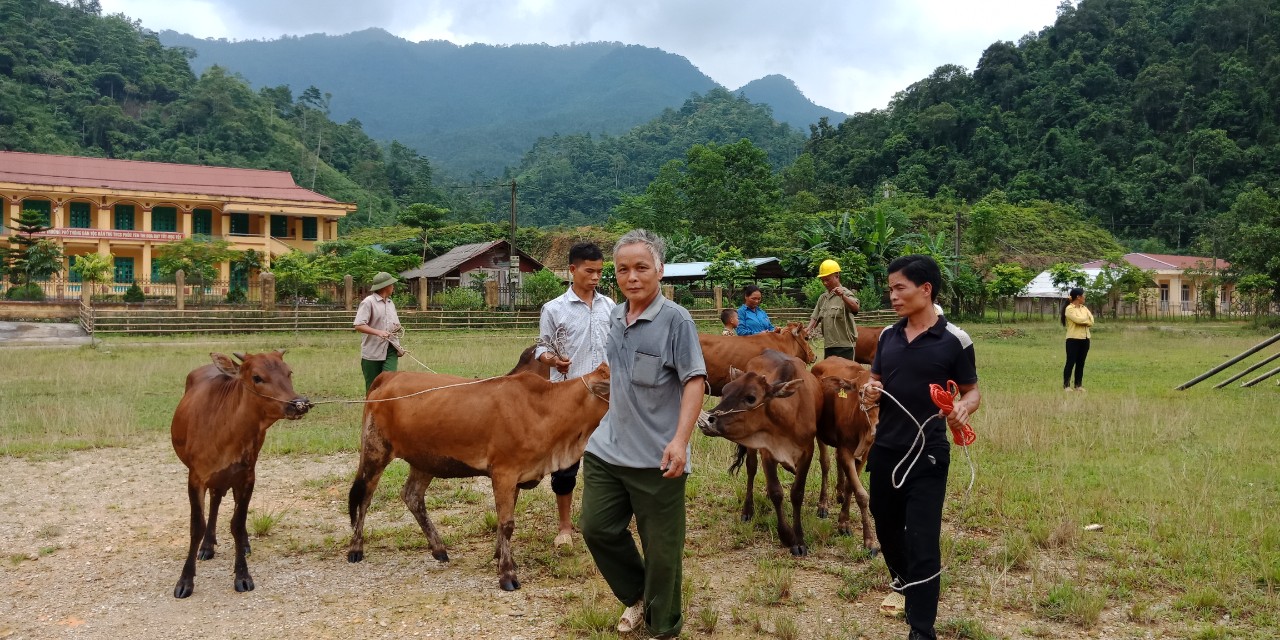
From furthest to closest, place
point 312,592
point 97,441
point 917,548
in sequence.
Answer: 1. point 97,441
2. point 312,592
3. point 917,548

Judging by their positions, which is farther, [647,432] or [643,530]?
[643,530]

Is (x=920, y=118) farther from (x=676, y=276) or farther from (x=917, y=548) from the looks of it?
(x=917, y=548)

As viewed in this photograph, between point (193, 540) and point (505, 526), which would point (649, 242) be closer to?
point (505, 526)

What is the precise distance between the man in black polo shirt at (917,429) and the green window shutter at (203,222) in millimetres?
46532

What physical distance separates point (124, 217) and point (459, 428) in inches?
1755

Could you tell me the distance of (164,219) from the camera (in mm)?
43562

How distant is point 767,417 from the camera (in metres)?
5.70

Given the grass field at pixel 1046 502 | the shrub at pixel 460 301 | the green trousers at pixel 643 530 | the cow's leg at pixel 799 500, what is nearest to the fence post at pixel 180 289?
the shrub at pixel 460 301

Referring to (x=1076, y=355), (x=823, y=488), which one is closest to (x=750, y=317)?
(x=823, y=488)

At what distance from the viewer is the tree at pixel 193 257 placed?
35406 mm

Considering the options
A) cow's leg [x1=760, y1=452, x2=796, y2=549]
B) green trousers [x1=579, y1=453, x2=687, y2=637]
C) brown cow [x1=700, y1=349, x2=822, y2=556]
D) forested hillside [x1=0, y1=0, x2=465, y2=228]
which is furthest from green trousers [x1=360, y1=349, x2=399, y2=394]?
forested hillside [x1=0, y1=0, x2=465, y2=228]

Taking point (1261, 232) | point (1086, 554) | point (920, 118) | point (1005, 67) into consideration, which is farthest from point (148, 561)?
point (1005, 67)

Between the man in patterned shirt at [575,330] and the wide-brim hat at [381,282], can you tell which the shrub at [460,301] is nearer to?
the wide-brim hat at [381,282]

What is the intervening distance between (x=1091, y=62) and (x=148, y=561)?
3064 inches
